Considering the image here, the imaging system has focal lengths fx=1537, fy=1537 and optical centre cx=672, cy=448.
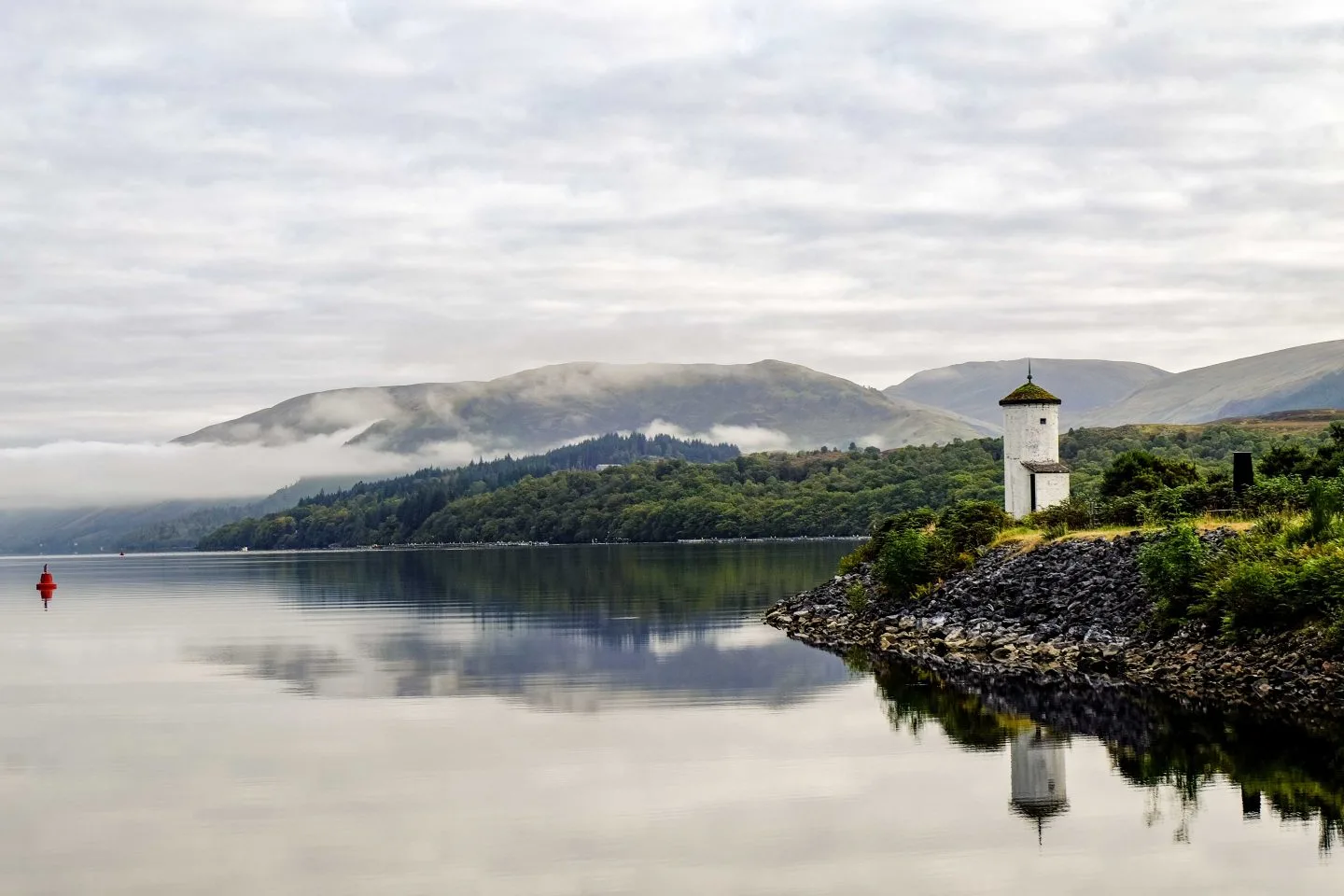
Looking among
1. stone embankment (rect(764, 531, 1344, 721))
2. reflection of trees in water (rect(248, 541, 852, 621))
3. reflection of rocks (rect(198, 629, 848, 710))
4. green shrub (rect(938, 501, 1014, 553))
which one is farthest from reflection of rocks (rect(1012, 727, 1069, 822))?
reflection of trees in water (rect(248, 541, 852, 621))

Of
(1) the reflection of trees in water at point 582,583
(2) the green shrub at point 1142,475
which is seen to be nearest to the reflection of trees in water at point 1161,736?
(2) the green shrub at point 1142,475

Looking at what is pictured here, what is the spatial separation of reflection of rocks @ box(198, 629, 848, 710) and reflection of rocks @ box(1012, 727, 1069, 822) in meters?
9.89

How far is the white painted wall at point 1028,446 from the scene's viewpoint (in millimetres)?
71562

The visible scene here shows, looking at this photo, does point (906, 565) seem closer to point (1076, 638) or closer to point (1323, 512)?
point (1076, 638)

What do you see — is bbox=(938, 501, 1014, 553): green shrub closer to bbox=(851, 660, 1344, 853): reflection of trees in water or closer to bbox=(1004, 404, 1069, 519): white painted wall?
bbox=(1004, 404, 1069, 519): white painted wall

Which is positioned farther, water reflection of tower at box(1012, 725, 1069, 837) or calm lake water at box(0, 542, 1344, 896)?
water reflection of tower at box(1012, 725, 1069, 837)

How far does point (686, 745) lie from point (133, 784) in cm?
1243

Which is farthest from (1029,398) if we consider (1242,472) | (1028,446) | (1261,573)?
(1261,573)

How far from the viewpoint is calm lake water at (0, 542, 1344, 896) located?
2480 centimetres

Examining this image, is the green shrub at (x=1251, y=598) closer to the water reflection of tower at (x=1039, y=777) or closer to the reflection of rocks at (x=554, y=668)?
the water reflection of tower at (x=1039, y=777)

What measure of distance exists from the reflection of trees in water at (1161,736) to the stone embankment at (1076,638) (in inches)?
68.2

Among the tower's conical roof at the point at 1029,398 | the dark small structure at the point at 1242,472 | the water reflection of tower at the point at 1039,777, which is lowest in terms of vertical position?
the water reflection of tower at the point at 1039,777

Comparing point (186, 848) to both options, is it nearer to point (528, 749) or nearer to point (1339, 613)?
point (528, 749)

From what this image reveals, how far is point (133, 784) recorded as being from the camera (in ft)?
108
